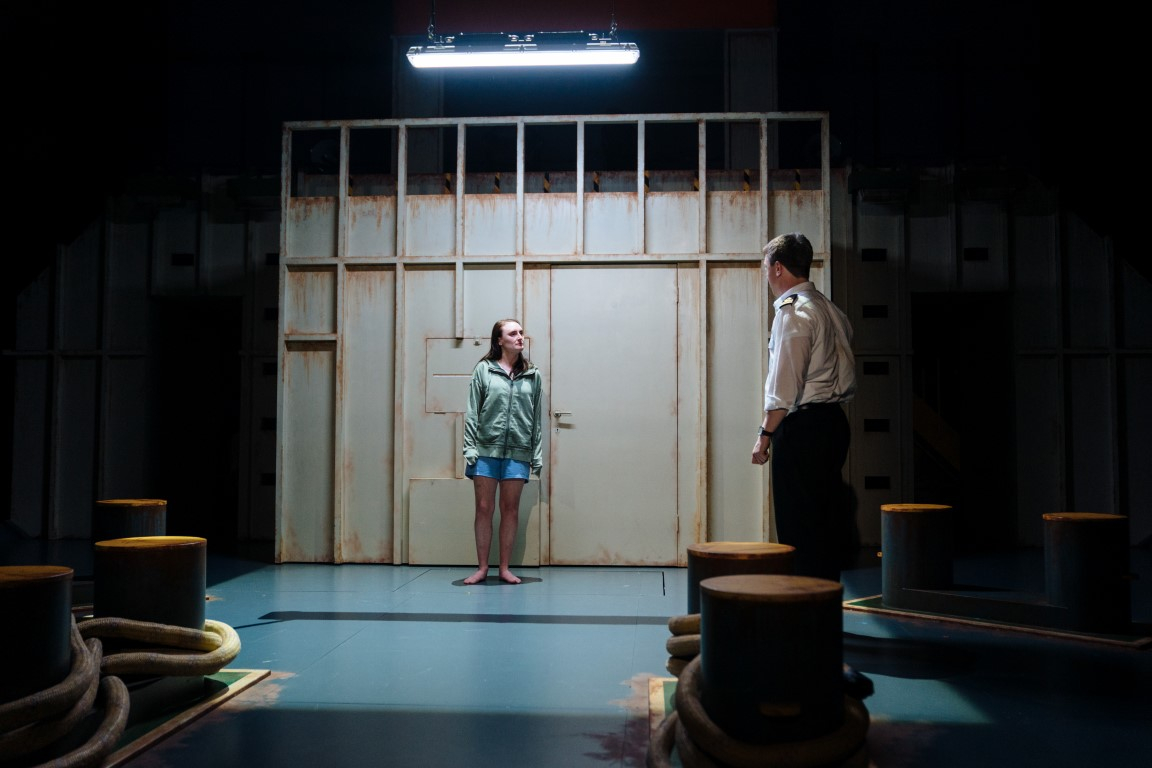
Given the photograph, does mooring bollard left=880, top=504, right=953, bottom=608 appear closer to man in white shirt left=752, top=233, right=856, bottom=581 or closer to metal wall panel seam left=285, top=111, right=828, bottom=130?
man in white shirt left=752, top=233, right=856, bottom=581

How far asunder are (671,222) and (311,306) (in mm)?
3249

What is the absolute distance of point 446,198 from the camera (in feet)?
25.0

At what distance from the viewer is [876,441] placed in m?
8.83

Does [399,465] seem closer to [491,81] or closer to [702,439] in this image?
[702,439]

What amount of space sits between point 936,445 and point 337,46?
9988mm

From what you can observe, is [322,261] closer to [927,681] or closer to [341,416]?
[341,416]

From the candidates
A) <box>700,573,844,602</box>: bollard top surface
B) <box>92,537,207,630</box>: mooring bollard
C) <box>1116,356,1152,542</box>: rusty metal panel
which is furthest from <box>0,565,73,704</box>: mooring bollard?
<box>1116,356,1152,542</box>: rusty metal panel

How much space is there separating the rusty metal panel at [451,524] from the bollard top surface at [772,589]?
15.5ft

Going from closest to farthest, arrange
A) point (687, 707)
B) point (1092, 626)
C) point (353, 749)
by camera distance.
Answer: point (687, 707) < point (353, 749) < point (1092, 626)

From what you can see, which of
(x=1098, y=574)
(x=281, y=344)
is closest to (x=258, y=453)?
(x=281, y=344)

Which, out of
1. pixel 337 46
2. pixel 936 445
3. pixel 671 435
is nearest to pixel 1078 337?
pixel 936 445

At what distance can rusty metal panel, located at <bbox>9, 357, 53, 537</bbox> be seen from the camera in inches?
368

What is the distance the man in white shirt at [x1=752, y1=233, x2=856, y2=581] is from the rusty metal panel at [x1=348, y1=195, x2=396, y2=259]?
463cm

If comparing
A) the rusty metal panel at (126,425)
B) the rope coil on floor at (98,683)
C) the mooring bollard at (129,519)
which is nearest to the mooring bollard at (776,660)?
the rope coil on floor at (98,683)
